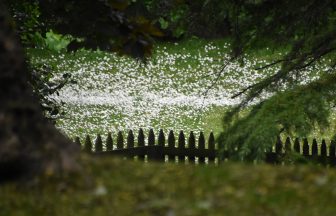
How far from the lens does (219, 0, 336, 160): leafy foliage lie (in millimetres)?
6066

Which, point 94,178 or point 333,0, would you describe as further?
point 333,0

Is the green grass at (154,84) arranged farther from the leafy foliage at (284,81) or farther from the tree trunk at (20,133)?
the tree trunk at (20,133)

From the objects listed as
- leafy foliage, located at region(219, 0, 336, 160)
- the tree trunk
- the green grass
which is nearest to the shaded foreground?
the tree trunk

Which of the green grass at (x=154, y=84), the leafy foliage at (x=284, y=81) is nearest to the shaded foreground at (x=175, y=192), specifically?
the leafy foliage at (x=284, y=81)

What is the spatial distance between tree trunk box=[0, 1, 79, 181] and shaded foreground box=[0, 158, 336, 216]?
0.06 m

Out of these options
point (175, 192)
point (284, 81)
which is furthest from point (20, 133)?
point (284, 81)

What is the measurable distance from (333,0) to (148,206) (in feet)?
16.6

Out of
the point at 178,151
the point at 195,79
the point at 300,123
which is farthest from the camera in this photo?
the point at 195,79

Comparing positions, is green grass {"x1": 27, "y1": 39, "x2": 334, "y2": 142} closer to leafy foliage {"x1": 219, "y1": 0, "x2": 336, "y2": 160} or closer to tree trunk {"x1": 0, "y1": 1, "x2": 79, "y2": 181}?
leafy foliage {"x1": 219, "y1": 0, "x2": 336, "y2": 160}

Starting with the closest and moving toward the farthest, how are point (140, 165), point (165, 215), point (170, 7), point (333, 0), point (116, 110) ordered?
point (165, 215) < point (140, 165) < point (333, 0) < point (170, 7) < point (116, 110)

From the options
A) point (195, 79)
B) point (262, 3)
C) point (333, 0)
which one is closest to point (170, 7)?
point (262, 3)

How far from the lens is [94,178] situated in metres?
2.98

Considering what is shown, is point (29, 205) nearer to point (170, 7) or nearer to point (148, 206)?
point (148, 206)

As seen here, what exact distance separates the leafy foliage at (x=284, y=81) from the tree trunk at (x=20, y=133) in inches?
121
